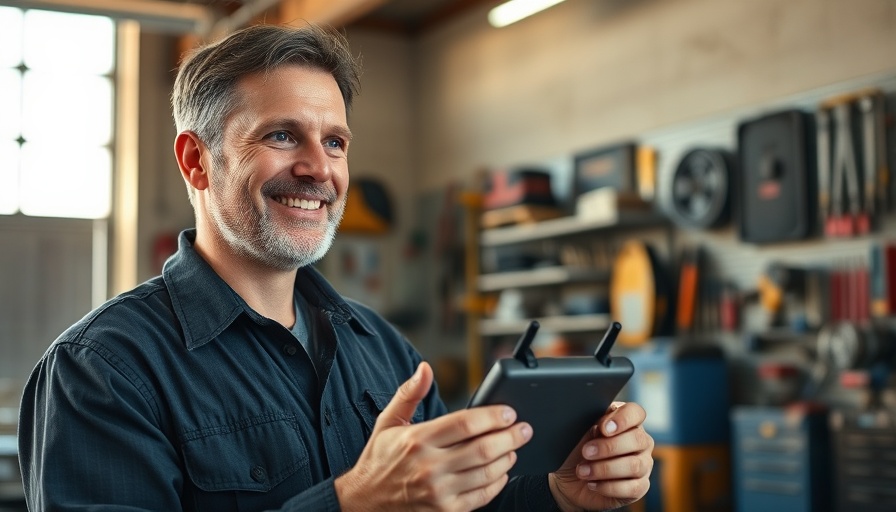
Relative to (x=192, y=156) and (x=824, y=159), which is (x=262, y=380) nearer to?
(x=192, y=156)

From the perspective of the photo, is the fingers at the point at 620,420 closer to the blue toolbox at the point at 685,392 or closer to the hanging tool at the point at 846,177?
the hanging tool at the point at 846,177

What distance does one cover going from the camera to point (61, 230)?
830 cm

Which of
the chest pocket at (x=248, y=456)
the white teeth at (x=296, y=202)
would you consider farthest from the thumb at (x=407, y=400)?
the white teeth at (x=296, y=202)

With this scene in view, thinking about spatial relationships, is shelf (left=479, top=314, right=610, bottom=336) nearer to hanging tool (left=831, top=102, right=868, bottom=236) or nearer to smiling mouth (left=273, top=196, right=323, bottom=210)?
hanging tool (left=831, top=102, right=868, bottom=236)

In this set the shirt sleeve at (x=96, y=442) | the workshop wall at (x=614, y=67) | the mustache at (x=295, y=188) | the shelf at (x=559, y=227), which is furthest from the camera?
the shelf at (x=559, y=227)

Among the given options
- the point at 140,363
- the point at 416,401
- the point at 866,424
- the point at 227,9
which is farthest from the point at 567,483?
the point at 227,9

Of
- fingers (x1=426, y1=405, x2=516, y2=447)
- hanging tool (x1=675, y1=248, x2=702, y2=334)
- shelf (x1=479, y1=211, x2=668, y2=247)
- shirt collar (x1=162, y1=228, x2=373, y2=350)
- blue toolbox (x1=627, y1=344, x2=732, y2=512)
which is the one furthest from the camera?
shelf (x1=479, y1=211, x2=668, y2=247)

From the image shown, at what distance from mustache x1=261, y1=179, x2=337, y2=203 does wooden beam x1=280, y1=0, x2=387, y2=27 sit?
4775 mm

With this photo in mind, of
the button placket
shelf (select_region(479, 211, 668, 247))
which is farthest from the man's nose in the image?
shelf (select_region(479, 211, 668, 247))

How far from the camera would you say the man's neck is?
1.80 metres

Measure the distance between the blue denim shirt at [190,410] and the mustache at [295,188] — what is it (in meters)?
0.18

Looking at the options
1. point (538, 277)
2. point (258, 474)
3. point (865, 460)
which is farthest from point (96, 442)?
point (538, 277)

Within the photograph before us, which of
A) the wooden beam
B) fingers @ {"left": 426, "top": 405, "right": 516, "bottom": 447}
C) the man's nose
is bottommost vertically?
fingers @ {"left": 426, "top": 405, "right": 516, "bottom": 447}

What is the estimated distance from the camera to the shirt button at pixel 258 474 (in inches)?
62.8
